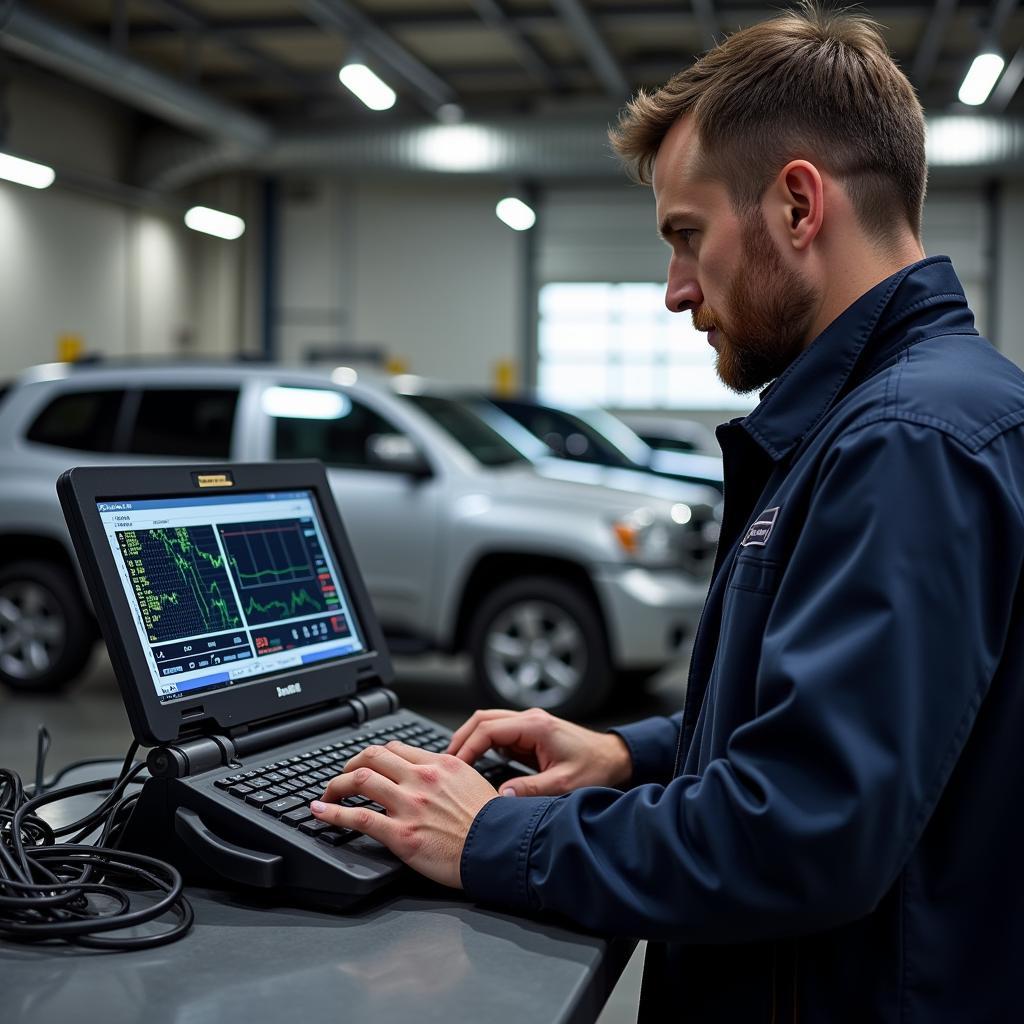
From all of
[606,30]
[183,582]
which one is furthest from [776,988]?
[606,30]

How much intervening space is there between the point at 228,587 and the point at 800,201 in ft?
2.65

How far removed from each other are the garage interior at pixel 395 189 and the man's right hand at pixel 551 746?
566cm

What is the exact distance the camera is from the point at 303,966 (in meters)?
1.12

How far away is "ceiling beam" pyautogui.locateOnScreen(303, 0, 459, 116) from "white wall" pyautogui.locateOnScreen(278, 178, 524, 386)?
1.72 meters

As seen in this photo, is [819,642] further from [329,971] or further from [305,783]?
[305,783]

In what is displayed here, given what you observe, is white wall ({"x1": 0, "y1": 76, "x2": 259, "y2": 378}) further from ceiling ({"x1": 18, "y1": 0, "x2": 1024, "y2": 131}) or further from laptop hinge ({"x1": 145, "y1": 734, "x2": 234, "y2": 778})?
laptop hinge ({"x1": 145, "y1": 734, "x2": 234, "y2": 778})

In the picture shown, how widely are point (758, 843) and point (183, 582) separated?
0.75 metres

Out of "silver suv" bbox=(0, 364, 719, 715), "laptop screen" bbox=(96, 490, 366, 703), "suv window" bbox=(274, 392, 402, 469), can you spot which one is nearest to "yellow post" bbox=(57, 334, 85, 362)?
"silver suv" bbox=(0, 364, 719, 715)

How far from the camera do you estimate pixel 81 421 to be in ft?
22.3

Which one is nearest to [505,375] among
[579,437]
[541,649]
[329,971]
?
[579,437]

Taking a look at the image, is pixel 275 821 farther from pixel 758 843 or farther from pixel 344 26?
pixel 344 26

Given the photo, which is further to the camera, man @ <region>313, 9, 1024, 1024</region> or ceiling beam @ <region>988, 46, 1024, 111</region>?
ceiling beam @ <region>988, 46, 1024, 111</region>

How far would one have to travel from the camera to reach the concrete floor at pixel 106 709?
5594mm

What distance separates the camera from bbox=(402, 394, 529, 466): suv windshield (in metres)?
6.69
